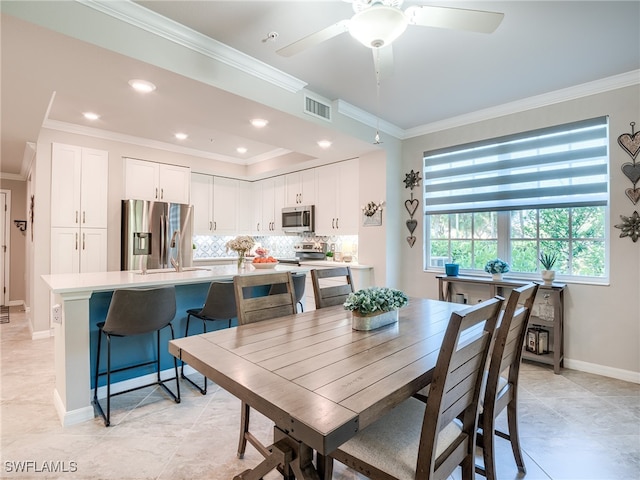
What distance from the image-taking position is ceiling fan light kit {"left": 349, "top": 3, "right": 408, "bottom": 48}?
1.61m

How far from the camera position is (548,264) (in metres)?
3.36

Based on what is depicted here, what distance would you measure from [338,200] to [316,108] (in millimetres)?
1788

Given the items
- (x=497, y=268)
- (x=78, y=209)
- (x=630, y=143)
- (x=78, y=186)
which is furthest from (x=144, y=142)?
(x=630, y=143)

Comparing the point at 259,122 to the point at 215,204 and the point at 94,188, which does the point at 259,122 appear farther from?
the point at 215,204

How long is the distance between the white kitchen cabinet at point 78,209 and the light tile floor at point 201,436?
1648 millimetres

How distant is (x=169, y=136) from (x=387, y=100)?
3055 mm

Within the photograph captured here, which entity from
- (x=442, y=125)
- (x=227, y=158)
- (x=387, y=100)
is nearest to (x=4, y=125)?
(x=227, y=158)

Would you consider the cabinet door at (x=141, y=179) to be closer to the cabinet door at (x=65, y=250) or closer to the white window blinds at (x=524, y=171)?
the cabinet door at (x=65, y=250)

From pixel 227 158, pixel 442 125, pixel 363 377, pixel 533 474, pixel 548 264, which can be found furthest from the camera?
pixel 227 158

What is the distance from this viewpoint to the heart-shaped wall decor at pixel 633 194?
116 inches

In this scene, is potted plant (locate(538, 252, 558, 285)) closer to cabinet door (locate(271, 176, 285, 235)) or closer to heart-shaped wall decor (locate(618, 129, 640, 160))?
heart-shaped wall decor (locate(618, 129, 640, 160))

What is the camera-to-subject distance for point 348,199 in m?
4.82

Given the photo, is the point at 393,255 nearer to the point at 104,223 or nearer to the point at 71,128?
the point at 104,223

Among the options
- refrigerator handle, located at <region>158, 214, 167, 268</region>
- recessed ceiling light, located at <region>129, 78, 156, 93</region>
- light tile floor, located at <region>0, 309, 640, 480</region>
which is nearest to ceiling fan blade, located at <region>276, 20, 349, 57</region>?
recessed ceiling light, located at <region>129, 78, 156, 93</region>
